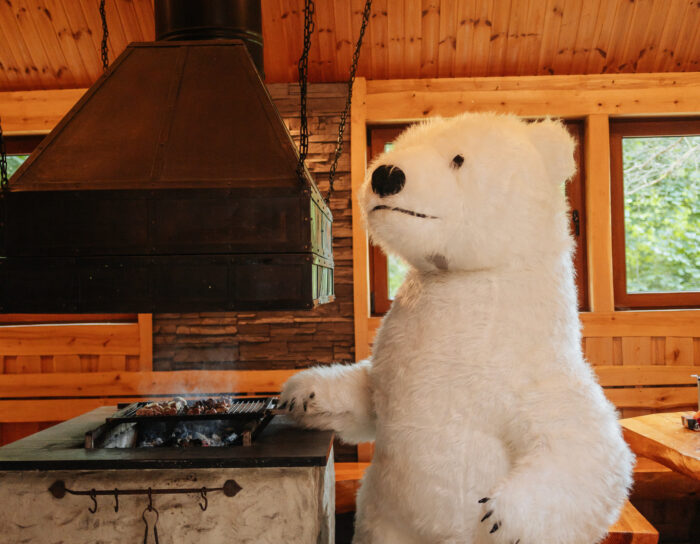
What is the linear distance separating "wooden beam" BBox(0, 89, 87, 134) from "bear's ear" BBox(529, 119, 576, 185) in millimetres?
3112

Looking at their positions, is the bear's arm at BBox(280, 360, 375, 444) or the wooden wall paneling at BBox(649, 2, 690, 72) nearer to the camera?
the bear's arm at BBox(280, 360, 375, 444)

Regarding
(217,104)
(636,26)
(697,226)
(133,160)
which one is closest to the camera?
(133,160)

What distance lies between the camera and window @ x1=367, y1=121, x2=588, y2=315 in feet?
12.2

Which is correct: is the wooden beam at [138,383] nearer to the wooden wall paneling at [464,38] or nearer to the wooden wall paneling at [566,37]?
the wooden wall paneling at [464,38]

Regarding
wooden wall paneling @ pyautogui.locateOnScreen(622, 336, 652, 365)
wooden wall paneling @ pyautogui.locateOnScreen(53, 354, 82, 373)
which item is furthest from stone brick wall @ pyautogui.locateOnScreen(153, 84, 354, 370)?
wooden wall paneling @ pyautogui.locateOnScreen(622, 336, 652, 365)

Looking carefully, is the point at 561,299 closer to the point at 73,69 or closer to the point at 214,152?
the point at 214,152

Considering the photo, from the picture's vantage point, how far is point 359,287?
3.60 m

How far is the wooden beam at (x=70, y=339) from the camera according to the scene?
12.1 feet

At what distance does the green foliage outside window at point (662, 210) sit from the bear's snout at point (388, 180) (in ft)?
9.11

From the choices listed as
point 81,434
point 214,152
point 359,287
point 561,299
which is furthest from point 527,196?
point 359,287

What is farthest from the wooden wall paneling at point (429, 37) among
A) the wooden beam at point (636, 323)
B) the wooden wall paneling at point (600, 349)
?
the wooden wall paneling at point (600, 349)

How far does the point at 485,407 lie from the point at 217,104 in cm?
118

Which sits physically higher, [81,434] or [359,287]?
[359,287]

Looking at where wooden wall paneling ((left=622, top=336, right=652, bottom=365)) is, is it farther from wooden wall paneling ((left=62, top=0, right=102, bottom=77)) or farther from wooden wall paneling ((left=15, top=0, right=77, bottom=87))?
wooden wall paneling ((left=15, top=0, right=77, bottom=87))
